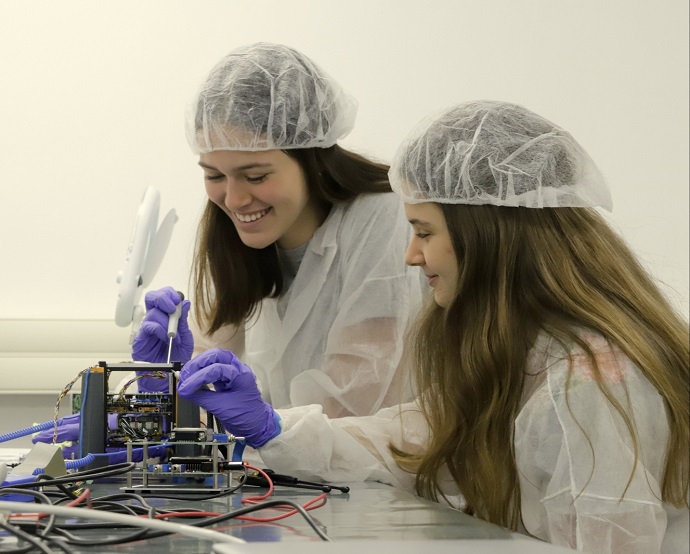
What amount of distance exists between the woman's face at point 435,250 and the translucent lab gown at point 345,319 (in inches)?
13.6

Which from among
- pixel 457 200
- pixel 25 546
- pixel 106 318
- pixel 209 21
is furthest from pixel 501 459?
pixel 209 21

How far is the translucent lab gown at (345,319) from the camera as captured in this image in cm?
179

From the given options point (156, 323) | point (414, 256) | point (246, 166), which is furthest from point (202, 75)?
point (414, 256)

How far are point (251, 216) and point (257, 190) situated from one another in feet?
0.23

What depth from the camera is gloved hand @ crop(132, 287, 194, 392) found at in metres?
1.82

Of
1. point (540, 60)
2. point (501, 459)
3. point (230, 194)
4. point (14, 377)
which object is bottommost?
point (14, 377)

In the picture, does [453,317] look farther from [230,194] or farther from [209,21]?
[209,21]

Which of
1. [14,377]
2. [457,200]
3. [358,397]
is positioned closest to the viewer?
[457,200]

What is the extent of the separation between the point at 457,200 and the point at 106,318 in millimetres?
1821

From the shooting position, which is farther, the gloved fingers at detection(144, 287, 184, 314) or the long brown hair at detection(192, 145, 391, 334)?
the long brown hair at detection(192, 145, 391, 334)

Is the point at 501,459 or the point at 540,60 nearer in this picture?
the point at 501,459

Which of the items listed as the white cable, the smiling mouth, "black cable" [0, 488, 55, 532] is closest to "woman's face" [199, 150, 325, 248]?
the smiling mouth

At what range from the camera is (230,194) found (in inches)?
71.6

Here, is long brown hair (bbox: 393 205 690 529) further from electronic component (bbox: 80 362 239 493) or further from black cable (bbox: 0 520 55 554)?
black cable (bbox: 0 520 55 554)
